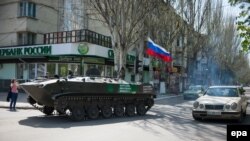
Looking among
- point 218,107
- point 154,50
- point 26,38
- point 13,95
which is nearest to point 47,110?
point 13,95

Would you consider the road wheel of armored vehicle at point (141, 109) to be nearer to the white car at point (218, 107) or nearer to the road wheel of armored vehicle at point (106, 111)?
the road wheel of armored vehicle at point (106, 111)

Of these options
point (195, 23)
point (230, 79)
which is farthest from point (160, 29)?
point (230, 79)

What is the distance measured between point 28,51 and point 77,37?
5106 mm

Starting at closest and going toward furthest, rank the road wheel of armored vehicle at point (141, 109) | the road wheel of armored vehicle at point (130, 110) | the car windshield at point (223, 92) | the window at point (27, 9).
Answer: the car windshield at point (223, 92) < the road wheel of armored vehicle at point (130, 110) < the road wheel of armored vehicle at point (141, 109) < the window at point (27, 9)

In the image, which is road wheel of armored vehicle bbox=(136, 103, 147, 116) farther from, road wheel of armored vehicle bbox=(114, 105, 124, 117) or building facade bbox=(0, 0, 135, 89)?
building facade bbox=(0, 0, 135, 89)

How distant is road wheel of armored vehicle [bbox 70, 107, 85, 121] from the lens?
1392cm

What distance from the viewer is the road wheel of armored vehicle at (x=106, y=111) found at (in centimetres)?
1537

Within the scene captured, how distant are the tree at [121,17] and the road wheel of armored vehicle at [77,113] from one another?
9533 millimetres

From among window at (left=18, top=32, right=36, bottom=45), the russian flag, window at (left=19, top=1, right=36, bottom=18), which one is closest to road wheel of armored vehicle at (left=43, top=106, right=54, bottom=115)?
the russian flag

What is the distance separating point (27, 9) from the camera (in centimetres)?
3538

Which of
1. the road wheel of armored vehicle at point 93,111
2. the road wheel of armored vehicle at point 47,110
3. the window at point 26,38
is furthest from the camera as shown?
the window at point 26,38

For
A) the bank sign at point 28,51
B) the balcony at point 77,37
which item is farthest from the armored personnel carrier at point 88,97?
the bank sign at point 28,51

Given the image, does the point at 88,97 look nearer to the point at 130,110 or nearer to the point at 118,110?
the point at 118,110

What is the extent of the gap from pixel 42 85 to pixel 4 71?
24.2 meters
